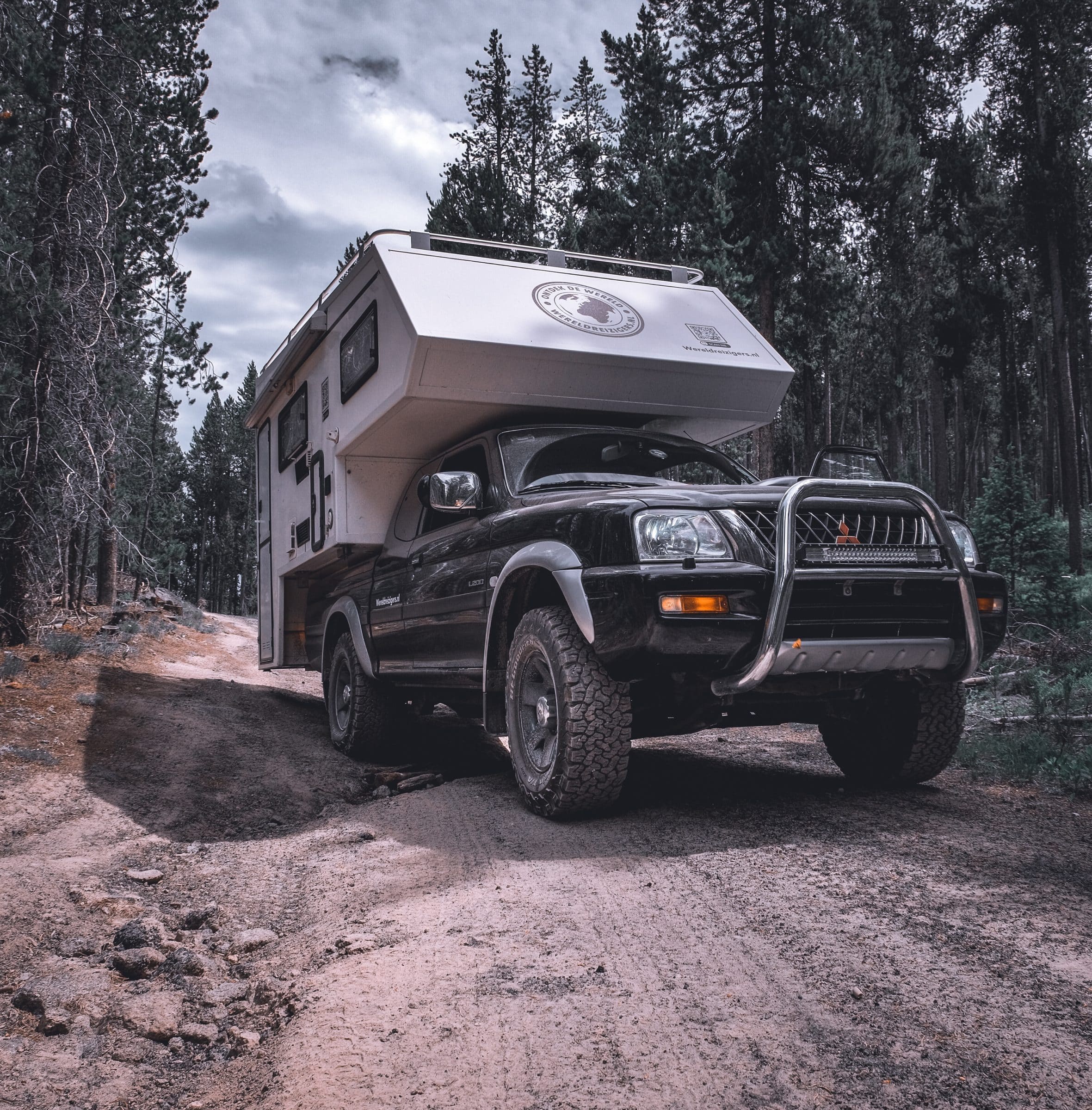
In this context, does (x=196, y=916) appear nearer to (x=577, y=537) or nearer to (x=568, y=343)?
(x=577, y=537)

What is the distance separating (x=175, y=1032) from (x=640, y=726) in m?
2.49

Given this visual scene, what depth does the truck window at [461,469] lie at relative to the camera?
5.64 m

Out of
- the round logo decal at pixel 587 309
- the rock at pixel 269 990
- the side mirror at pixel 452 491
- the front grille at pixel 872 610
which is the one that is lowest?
the rock at pixel 269 990

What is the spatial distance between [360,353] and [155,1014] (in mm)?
4645

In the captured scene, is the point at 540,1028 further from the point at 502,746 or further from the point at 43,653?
the point at 43,653

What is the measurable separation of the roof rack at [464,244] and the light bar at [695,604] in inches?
121

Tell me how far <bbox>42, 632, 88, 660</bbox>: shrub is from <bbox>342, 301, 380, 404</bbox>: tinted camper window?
13.8 ft

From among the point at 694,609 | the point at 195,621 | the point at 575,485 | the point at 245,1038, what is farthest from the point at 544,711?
the point at 195,621

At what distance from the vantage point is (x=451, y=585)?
5.67 meters

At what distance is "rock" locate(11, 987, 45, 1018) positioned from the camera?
2828 mm

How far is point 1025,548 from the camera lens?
14.4 meters

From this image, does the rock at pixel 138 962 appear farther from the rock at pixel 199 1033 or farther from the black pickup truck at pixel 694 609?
the black pickup truck at pixel 694 609

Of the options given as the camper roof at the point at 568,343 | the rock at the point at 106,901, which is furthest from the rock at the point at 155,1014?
the camper roof at the point at 568,343

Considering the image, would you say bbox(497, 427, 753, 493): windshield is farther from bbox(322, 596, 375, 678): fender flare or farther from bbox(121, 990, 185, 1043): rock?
bbox(121, 990, 185, 1043): rock
